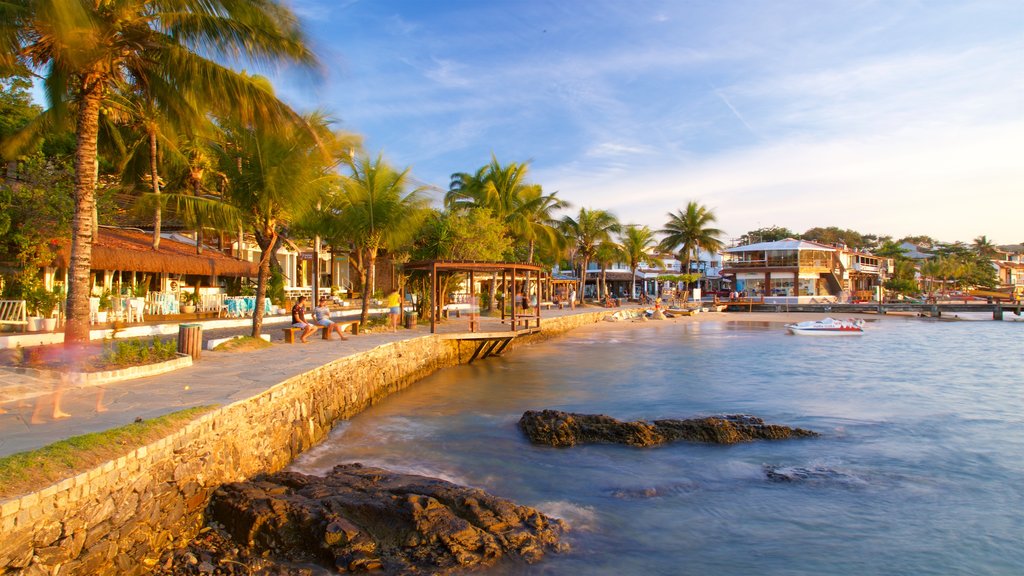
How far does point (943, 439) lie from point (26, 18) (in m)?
17.3

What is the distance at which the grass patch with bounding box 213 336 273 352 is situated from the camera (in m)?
13.0

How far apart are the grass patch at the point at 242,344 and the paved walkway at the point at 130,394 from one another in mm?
449

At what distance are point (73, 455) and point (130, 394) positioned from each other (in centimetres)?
323

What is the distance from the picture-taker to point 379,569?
5879mm

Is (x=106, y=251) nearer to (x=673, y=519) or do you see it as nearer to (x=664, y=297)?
(x=673, y=519)

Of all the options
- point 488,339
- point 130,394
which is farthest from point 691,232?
point 130,394

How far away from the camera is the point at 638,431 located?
36.5 feet

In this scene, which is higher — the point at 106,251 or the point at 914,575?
the point at 106,251

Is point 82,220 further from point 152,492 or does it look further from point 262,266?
point 152,492

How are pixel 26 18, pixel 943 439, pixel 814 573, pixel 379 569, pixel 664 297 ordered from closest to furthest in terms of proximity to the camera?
pixel 379 569 < pixel 814 573 < pixel 26 18 < pixel 943 439 < pixel 664 297

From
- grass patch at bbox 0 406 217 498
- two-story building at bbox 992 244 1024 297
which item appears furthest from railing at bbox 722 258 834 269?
grass patch at bbox 0 406 217 498

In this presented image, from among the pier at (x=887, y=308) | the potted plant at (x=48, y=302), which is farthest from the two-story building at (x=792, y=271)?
the potted plant at (x=48, y=302)

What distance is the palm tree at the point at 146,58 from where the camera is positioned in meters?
9.70

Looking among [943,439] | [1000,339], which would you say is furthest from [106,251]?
[1000,339]
